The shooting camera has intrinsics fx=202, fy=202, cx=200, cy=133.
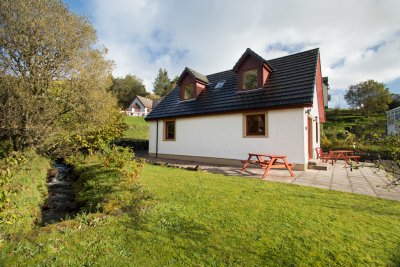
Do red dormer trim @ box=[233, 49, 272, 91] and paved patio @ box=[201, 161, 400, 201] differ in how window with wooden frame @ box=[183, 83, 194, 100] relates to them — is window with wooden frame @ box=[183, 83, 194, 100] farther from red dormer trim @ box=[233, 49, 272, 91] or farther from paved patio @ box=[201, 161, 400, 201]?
paved patio @ box=[201, 161, 400, 201]

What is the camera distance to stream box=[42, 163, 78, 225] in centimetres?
547

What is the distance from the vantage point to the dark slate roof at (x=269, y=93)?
1023cm

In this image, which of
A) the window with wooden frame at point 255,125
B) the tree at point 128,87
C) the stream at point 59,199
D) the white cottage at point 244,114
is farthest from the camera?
the tree at point 128,87

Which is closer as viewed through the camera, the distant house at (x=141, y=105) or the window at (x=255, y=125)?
the window at (x=255, y=125)

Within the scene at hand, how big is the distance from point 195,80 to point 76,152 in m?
8.99

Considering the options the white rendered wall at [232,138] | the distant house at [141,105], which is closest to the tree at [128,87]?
the distant house at [141,105]

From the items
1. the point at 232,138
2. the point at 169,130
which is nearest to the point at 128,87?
the point at 169,130

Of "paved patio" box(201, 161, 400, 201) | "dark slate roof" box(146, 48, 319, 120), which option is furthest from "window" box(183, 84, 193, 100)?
"paved patio" box(201, 161, 400, 201)

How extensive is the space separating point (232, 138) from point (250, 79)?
12.6 feet

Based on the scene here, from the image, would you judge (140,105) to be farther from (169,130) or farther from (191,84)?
(191,84)

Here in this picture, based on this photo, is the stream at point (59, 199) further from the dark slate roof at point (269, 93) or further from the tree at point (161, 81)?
the tree at point (161, 81)

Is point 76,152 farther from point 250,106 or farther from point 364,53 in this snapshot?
point 364,53

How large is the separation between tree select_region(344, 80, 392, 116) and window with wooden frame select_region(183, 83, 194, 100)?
1657 inches

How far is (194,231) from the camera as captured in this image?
365 cm
